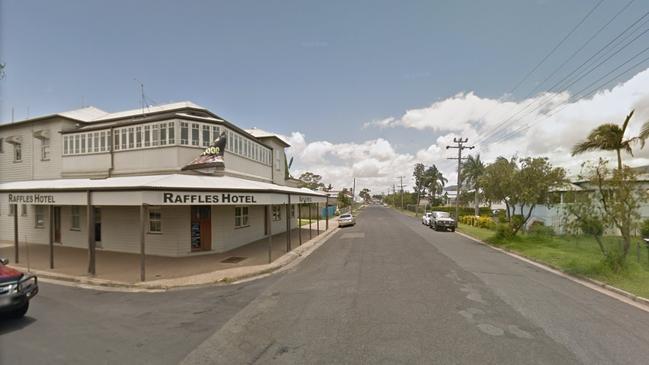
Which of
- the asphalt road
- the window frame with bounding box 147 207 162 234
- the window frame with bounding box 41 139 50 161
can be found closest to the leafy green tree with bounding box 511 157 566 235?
the asphalt road

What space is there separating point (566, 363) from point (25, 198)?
18025 millimetres

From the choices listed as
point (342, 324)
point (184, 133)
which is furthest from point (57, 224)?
point (342, 324)

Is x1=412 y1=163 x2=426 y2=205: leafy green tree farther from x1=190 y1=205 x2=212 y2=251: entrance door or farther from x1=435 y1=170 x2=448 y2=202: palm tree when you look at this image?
x1=190 y1=205 x2=212 y2=251: entrance door

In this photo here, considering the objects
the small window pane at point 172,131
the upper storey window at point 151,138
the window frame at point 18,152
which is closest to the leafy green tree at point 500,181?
the upper storey window at point 151,138

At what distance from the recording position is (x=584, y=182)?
1076 centimetres

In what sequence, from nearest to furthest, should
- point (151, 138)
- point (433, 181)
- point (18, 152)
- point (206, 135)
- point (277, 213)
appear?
point (151, 138) → point (206, 135) → point (18, 152) → point (277, 213) → point (433, 181)

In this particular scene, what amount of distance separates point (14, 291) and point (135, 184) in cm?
535

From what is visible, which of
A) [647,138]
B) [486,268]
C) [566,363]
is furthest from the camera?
[486,268]

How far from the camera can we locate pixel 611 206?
947cm

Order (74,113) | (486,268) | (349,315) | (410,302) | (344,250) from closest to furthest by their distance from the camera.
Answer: (349,315), (410,302), (486,268), (344,250), (74,113)

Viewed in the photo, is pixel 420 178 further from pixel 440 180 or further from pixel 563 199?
pixel 563 199

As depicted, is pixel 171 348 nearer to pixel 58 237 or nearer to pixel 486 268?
pixel 486 268

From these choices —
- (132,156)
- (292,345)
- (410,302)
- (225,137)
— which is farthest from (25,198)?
(410,302)

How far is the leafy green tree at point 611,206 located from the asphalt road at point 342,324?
2.61 m
